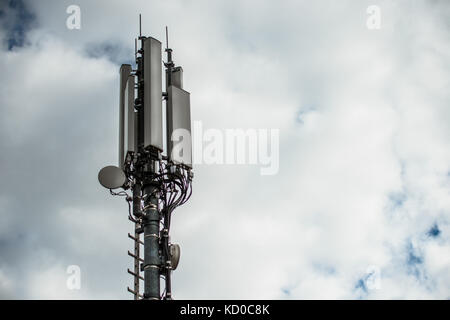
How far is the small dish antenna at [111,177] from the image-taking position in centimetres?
2652

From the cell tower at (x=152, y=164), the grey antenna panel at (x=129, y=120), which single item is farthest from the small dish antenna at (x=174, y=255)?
Result: the grey antenna panel at (x=129, y=120)

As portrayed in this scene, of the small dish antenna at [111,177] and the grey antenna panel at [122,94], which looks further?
the grey antenna panel at [122,94]

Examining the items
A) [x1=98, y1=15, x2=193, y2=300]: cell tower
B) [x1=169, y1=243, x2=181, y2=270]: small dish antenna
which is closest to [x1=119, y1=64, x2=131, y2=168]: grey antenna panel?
[x1=98, y1=15, x2=193, y2=300]: cell tower

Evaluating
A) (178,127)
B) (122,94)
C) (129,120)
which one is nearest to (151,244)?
(178,127)

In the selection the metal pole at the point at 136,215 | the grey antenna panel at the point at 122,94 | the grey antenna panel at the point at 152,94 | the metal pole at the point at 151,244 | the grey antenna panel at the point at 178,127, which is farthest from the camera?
the grey antenna panel at the point at 122,94

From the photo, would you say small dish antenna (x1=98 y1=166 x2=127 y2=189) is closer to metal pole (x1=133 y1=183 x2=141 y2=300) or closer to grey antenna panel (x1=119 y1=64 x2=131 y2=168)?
metal pole (x1=133 y1=183 x2=141 y2=300)

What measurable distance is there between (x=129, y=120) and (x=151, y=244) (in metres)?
5.52

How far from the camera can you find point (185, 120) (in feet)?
93.6

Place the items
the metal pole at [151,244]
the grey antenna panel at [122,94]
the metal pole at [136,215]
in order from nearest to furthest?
the metal pole at [151,244], the metal pole at [136,215], the grey antenna panel at [122,94]

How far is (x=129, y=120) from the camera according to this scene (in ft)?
93.7

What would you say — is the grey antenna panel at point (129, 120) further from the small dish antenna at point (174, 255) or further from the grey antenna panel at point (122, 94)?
the small dish antenna at point (174, 255)

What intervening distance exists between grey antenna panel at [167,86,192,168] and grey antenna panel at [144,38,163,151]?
66 centimetres

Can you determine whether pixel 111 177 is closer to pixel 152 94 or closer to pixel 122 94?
pixel 152 94
